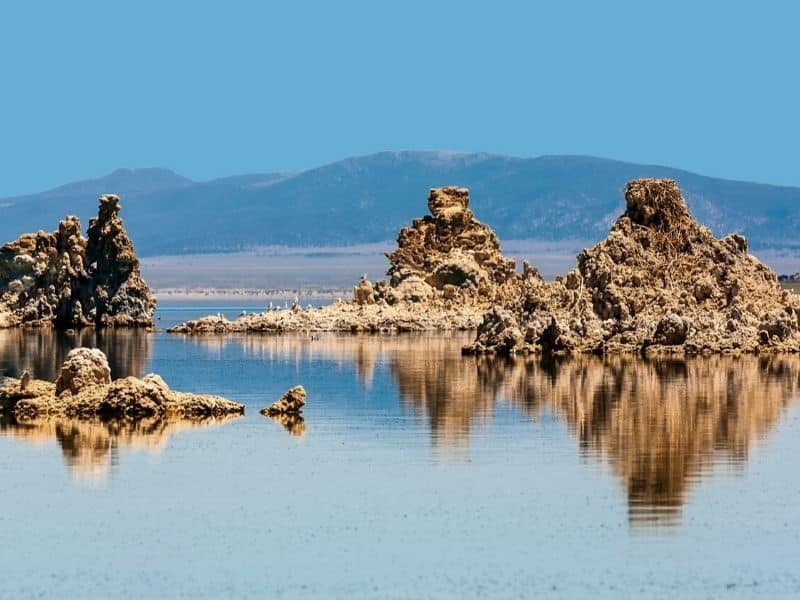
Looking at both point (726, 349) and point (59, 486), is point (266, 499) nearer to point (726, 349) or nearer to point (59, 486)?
point (59, 486)

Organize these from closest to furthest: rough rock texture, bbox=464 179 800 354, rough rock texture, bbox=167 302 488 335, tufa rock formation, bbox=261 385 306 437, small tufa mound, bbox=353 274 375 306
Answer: tufa rock formation, bbox=261 385 306 437 → rough rock texture, bbox=464 179 800 354 → rough rock texture, bbox=167 302 488 335 → small tufa mound, bbox=353 274 375 306

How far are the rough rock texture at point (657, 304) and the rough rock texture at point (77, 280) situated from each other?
32050mm

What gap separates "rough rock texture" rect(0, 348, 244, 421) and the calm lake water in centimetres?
105

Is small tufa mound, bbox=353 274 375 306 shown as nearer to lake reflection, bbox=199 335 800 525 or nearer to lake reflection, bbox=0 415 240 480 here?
lake reflection, bbox=199 335 800 525

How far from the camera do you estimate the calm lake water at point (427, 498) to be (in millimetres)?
20906

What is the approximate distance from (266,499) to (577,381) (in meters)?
20.7

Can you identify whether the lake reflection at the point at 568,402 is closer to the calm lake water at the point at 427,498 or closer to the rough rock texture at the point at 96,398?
the calm lake water at the point at 427,498

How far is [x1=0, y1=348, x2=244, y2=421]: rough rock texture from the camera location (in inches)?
1416

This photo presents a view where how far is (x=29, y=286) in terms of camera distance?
8844cm

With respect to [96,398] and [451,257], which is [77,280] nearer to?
[451,257]

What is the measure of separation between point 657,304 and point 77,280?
36.6 m

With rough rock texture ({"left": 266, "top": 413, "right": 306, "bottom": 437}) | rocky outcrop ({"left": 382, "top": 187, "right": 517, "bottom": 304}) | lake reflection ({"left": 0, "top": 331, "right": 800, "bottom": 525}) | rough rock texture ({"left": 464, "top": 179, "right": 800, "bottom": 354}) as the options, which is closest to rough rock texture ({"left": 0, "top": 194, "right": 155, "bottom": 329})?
rocky outcrop ({"left": 382, "top": 187, "right": 517, "bottom": 304})

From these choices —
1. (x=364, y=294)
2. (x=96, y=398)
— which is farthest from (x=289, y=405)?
(x=364, y=294)

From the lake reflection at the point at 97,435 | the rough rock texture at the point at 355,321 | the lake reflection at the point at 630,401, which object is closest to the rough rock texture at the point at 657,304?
the lake reflection at the point at 630,401
